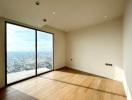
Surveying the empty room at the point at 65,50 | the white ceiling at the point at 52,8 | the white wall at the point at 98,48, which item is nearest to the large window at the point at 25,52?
the empty room at the point at 65,50

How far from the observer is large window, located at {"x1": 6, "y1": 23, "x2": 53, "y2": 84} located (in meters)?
4.10

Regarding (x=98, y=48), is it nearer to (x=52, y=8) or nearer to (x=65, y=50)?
(x=65, y=50)

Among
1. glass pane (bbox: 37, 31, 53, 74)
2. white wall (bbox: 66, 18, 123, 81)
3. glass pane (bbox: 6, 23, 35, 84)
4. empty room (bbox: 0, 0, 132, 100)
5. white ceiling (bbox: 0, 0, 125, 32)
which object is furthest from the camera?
glass pane (bbox: 37, 31, 53, 74)

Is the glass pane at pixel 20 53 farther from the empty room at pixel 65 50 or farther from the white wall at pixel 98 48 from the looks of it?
the white wall at pixel 98 48

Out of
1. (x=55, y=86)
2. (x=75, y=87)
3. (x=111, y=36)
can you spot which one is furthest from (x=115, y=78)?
(x=55, y=86)

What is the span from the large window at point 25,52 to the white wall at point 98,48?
159cm

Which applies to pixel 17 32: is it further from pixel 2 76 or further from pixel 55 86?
pixel 55 86

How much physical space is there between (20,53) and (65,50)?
3.32 metres

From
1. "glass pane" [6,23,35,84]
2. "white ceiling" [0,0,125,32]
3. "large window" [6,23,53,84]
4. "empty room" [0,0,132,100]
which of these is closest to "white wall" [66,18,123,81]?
"empty room" [0,0,132,100]

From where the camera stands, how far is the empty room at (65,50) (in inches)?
133

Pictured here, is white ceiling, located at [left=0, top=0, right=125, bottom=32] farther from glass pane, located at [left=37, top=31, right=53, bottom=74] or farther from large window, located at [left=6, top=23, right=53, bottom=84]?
glass pane, located at [left=37, top=31, right=53, bottom=74]

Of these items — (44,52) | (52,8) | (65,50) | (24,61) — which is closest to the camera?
(52,8)

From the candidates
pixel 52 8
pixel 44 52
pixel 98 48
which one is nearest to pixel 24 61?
pixel 44 52

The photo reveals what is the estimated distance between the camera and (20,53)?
455 centimetres
